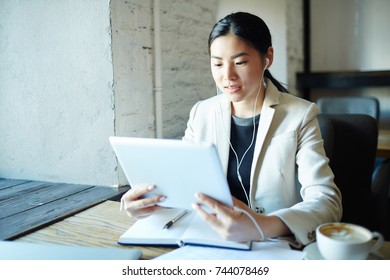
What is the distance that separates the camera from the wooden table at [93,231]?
973mm

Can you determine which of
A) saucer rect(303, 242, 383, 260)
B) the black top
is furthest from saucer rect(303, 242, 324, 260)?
the black top

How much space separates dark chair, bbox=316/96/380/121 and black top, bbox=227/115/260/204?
5.19 ft

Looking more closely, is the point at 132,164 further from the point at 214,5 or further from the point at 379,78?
the point at 379,78

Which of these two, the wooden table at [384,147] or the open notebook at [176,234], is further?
the wooden table at [384,147]

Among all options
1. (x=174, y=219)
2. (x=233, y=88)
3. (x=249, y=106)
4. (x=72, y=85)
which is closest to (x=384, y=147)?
(x=249, y=106)

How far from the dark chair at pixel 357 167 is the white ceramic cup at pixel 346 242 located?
2.99ft

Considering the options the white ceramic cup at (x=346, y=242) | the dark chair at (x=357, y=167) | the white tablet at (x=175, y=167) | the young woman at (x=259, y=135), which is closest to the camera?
the white ceramic cup at (x=346, y=242)

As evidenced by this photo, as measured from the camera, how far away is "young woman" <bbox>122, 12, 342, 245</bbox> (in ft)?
3.64

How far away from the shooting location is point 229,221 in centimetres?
91

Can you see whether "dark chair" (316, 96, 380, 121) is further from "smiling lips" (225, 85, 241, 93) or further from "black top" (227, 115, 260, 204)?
"smiling lips" (225, 85, 241, 93)

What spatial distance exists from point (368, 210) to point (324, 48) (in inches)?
94.4

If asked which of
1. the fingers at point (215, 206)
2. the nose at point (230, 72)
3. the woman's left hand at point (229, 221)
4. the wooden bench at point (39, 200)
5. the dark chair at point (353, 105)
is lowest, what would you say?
the wooden bench at point (39, 200)

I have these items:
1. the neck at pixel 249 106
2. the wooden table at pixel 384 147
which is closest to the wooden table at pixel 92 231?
the neck at pixel 249 106

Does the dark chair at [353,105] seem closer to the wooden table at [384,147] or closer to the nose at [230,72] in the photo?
the wooden table at [384,147]
